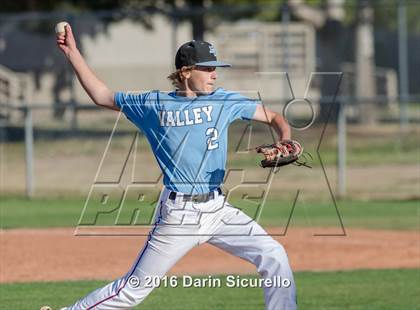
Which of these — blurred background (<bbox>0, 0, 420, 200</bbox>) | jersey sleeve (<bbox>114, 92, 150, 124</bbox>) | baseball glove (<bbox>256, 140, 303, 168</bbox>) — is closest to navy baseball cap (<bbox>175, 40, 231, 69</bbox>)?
jersey sleeve (<bbox>114, 92, 150, 124</bbox>)

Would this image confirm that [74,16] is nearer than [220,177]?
No

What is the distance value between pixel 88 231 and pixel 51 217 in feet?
6.77

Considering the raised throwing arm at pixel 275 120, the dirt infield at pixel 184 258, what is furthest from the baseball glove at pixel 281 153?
the dirt infield at pixel 184 258

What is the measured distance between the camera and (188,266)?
464 inches

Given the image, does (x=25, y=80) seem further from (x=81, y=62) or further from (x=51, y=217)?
(x=81, y=62)

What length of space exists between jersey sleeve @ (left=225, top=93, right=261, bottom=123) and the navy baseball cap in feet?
0.87

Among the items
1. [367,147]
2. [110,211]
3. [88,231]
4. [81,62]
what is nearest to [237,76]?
[367,147]

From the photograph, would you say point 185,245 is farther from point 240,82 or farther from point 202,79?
point 240,82

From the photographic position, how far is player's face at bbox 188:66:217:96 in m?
6.75

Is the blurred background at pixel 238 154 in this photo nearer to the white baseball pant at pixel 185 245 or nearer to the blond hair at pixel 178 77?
the white baseball pant at pixel 185 245

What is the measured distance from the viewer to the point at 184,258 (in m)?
12.4

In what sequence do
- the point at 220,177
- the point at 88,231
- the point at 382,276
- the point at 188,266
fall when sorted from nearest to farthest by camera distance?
the point at 220,177 < the point at 382,276 < the point at 188,266 < the point at 88,231

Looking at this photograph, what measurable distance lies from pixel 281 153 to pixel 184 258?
6020mm

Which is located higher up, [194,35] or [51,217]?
[194,35]
